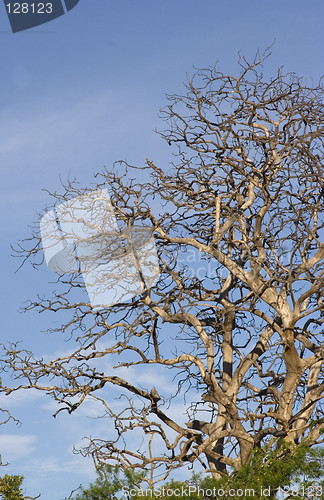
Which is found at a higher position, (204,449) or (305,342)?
(305,342)

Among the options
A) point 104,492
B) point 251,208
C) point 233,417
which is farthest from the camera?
point 251,208

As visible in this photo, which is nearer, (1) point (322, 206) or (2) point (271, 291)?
(2) point (271, 291)

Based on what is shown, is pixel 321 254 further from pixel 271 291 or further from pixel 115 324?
pixel 115 324

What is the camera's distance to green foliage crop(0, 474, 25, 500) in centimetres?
1326

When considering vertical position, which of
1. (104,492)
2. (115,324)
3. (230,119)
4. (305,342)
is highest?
(230,119)

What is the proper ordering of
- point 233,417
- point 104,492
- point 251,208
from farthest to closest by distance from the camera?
1. point 251,208
2. point 233,417
3. point 104,492

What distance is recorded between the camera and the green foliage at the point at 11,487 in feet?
43.5

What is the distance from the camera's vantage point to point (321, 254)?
545 inches

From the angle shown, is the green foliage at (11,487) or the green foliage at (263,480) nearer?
the green foliage at (263,480)

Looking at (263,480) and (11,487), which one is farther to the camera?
(11,487)

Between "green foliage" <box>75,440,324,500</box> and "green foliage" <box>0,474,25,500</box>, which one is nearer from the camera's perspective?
"green foliage" <box>75,440,324,500</box>

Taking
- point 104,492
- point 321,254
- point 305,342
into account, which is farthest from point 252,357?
point 104,492

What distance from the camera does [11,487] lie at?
1334 centimetres

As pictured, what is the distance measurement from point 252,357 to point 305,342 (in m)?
1.03
